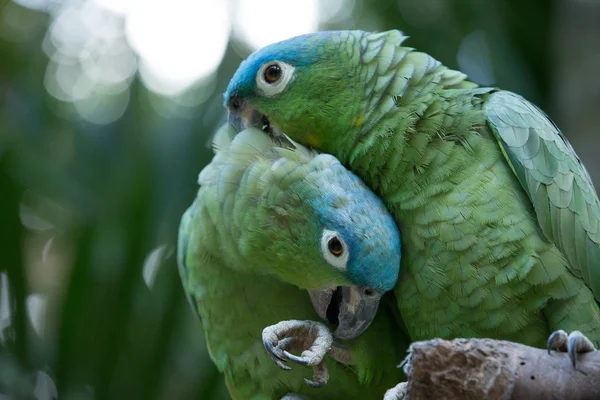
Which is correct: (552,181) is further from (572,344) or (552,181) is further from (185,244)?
(185,244)

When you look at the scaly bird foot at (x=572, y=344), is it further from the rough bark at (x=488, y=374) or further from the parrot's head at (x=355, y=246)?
the parrot's head at (x=355, y=246)

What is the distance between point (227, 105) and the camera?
223cm

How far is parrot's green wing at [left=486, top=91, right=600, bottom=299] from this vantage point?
71.3 inches

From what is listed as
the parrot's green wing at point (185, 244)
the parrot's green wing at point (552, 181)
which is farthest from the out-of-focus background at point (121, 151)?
the parrot's green wing at point (552, 181)

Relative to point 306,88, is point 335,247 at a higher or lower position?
lower

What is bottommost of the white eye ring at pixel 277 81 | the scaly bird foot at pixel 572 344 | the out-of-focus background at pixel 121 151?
the out-of-focus background at pixel 121 151

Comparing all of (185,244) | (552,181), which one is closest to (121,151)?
(185,244)

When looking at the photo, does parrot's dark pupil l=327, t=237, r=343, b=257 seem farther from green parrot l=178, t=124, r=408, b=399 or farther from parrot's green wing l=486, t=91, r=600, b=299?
parrot's green wing l=486, t=91, r=600, b=299

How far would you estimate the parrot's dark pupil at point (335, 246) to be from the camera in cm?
179

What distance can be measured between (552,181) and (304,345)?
2.87ft

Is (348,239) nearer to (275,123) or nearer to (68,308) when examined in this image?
(275,123)

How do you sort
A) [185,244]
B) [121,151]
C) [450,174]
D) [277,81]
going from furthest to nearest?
[121,151] → [185,244] → [277,81] → [450,174]

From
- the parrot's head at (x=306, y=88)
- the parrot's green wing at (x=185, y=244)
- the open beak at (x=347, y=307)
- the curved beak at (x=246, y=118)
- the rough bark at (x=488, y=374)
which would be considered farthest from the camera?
the parrot's green wing at (x=185, y=244)

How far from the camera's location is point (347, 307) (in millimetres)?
1916
